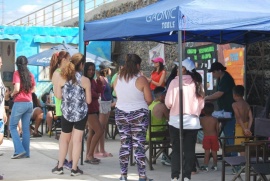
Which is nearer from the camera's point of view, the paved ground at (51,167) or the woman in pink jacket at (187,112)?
the woman in pink jacket at (187,112)

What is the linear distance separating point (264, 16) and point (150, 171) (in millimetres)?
3365

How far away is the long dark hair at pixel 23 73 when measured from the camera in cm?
1012

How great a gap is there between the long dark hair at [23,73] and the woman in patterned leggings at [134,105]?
8.58ft

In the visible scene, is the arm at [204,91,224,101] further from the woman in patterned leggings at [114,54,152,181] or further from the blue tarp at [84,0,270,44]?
the blue tarp at [84,0,270,44]

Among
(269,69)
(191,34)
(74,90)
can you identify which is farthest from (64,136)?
(269,69)

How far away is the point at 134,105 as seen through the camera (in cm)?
795

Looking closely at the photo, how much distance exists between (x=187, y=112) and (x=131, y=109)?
31.2 inches

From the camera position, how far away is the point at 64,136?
8.70 metres

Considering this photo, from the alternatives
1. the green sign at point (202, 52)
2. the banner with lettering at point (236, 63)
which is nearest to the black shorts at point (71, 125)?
the banner with lettering at point (236, 63)

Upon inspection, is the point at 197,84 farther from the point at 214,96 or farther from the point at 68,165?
the point at 68,165

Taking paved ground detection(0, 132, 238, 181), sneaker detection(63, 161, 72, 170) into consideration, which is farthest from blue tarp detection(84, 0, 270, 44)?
sneaker detection(63, 161, 72, 170)

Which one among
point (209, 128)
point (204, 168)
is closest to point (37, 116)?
point (204, 168)

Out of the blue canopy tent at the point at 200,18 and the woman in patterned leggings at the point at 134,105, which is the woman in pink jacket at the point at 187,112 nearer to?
the woman in patterned leggings at the point at 134,105

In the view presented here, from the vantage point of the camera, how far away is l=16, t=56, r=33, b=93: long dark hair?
1012 centimetres
